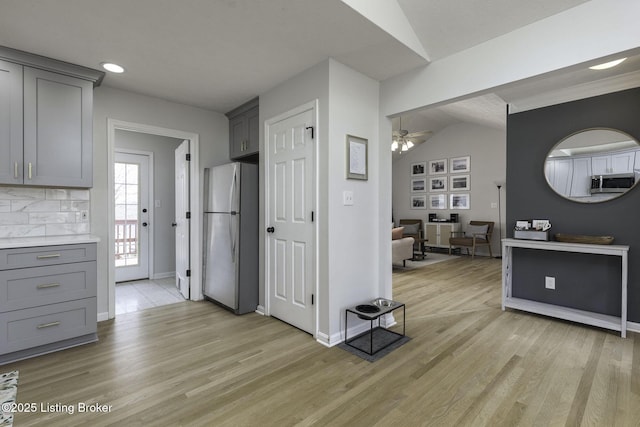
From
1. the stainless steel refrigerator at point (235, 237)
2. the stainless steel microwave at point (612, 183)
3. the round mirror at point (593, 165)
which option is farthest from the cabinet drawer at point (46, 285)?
the stainless steel microwave at point (612, 183)

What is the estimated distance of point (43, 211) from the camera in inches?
110

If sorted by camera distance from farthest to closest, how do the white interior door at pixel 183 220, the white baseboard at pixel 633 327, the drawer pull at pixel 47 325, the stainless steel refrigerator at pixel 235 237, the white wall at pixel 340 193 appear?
the white interior door at pixel 183 220
the stainless steel refrigerator at pixel 235 237
the white baseboard at pixel 633 327
the white wall at pixel 340 193
the drawer pull at pixel 47 325

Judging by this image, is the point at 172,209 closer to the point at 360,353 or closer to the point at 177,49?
the point at 177,49

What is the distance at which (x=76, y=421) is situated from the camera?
5.33 feet

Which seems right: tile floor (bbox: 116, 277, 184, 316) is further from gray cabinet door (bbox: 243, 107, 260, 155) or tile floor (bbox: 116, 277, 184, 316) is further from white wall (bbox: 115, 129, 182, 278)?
gray cabinet door (bbox: 243, 107, 260, 155)

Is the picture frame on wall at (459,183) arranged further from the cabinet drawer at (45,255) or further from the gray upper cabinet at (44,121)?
the cabinet drawer at (45,255)

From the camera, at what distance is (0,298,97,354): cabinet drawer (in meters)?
2.21

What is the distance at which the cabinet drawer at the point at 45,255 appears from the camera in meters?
2.21

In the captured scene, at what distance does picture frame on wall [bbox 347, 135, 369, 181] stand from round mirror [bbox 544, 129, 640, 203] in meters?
2.08

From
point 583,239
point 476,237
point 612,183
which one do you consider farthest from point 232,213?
point 476,237

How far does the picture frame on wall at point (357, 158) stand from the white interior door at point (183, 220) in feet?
7.36

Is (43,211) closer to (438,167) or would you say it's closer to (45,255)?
(45,255)

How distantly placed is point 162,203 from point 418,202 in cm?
658

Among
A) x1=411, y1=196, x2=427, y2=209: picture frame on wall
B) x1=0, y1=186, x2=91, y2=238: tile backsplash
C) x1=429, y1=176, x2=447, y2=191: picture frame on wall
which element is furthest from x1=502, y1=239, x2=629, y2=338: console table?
x1=411, y1=196, x2=427, y2=209: picture frame on wall
